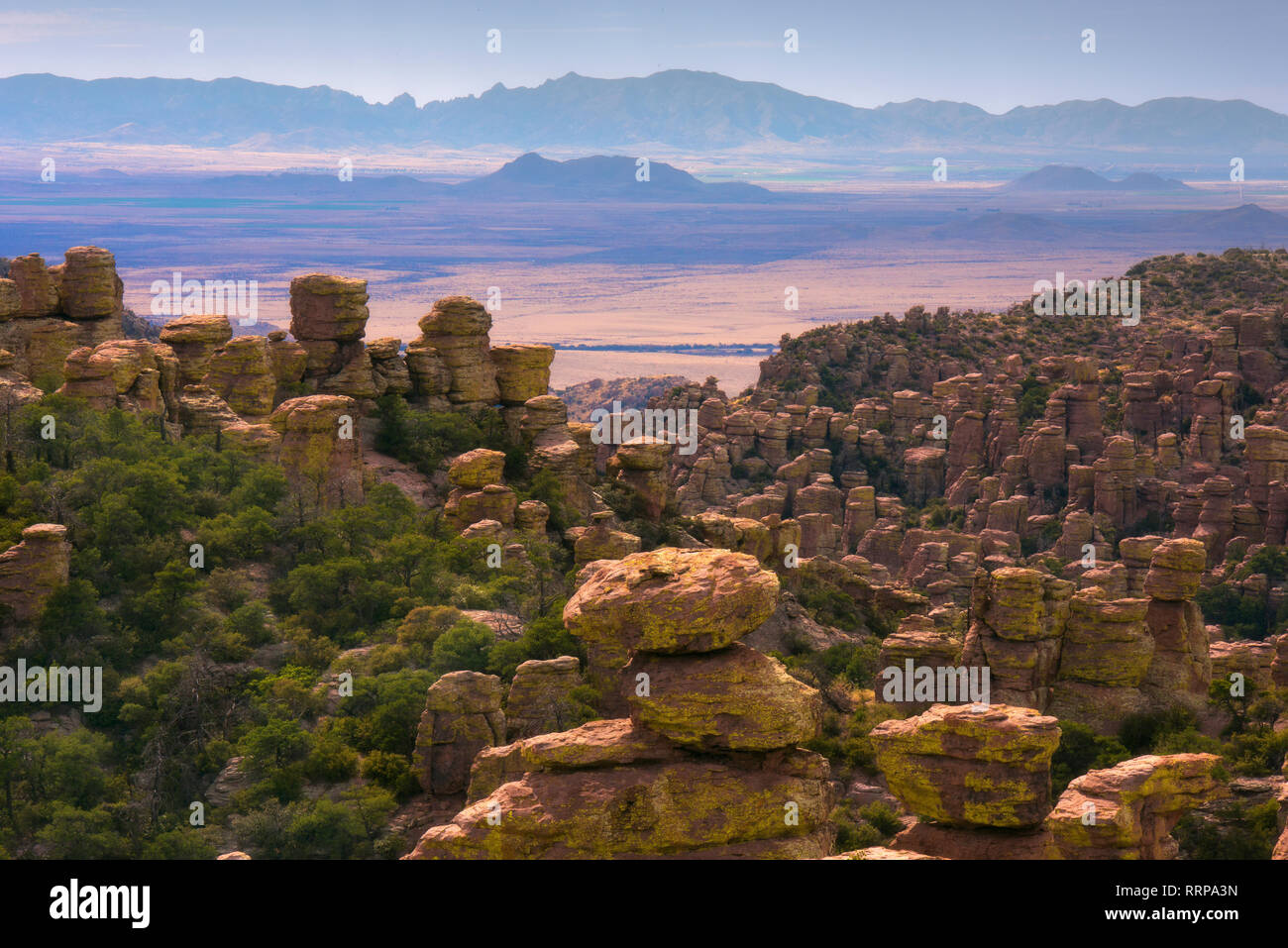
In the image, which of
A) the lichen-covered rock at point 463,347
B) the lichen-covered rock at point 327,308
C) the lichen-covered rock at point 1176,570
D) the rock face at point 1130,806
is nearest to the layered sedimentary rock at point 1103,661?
the lichen-covered rock at point 1176,570

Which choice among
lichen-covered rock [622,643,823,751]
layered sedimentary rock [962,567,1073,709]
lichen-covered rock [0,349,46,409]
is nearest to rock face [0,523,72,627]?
lichen-covered rock [0,349,46,409]

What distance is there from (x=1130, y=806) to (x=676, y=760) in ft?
23.4

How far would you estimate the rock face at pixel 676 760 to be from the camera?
2278 centimetres

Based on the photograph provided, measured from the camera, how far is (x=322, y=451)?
52.4m

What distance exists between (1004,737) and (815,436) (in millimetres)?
85578

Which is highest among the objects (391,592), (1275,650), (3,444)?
(3,444)

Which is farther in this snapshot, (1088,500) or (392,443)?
(1088,500)

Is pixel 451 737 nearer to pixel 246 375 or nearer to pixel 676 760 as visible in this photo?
pixel 676 760

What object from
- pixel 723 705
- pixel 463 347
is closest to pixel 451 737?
pixel 723 705

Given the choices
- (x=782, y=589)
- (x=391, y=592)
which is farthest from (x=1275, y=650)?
(x=391, y=592)

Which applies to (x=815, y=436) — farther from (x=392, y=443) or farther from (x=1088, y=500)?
(x=392, y=443)

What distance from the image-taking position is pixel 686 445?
109125mm

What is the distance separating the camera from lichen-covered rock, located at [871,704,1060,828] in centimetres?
2506

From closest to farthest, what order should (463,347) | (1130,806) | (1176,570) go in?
(1130,806) < (1176,570) < (463,347)
